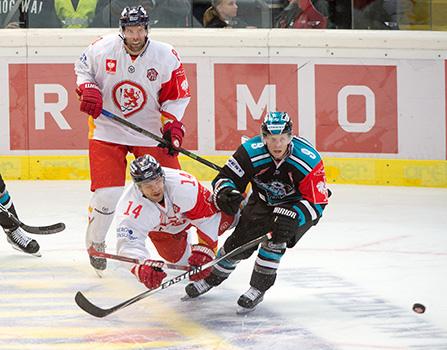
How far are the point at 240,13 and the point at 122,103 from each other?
290cm

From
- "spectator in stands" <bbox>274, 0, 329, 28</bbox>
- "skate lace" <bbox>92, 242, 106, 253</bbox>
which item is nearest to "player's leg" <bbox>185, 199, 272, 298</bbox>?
"skate lace" <bbox>92, 242, 106, 253</bbox>

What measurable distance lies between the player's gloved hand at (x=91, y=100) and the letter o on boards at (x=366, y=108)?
3.01 m

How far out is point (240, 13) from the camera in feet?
27.6

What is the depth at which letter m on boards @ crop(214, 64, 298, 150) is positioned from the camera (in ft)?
27.2

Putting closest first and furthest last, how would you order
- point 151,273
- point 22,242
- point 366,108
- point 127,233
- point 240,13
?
point 151,273 < point 127,233 < point 22,242 < point 366,108 < point 240,13

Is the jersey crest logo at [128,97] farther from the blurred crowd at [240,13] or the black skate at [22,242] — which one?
the blurred crowd at [240,13]

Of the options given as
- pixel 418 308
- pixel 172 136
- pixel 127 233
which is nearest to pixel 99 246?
pixel 172 136

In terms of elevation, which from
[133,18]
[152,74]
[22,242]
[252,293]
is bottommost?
[22,242]

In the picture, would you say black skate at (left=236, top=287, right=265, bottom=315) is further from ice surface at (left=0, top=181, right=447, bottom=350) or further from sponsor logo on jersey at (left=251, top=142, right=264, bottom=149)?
sponsor logo on jersey at (left=251, top=142, right=264, bottom=149)

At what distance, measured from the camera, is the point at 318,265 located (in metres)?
5.75

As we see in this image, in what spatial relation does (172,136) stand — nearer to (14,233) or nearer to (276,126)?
(276,126)

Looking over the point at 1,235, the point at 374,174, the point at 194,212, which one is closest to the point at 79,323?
the point at 194,212

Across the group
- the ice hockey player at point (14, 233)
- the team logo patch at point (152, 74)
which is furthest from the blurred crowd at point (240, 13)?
the team logo patch at point (152, 74)

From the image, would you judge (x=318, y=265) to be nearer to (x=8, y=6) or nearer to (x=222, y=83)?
(x=222, y=83)
